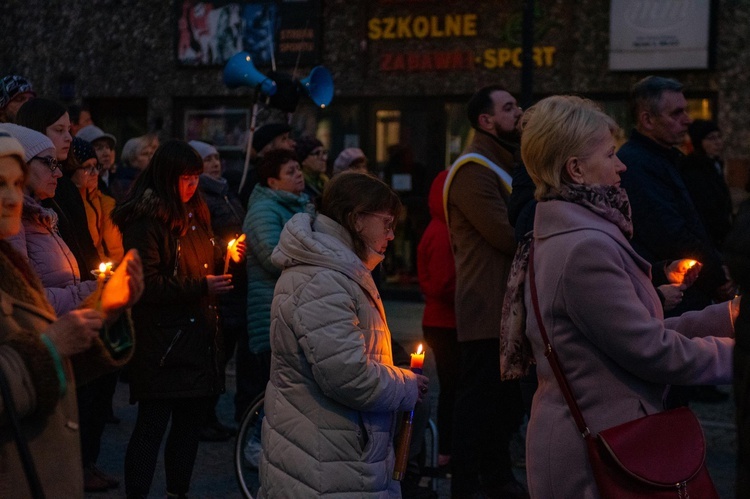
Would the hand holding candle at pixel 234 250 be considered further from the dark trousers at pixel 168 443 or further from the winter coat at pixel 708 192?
the winter coat at pixel 708 192

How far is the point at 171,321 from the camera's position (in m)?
5.69

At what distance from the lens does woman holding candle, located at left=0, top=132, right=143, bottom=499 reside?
2836mm

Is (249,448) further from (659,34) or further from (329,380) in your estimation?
(659,34)

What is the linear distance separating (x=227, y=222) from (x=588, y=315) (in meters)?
4.70

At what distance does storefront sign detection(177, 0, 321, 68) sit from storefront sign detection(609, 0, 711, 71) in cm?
424

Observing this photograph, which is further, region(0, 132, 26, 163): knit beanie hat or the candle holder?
the candle holder

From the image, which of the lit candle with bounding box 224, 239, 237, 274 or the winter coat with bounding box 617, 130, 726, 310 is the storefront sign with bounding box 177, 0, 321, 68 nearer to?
the lit candle with bounding box 224, 239, 237, 274

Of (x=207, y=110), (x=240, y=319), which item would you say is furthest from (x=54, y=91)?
(x=240, y=319)

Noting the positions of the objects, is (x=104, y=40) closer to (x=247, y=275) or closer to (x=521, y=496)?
(x=247, y=275)

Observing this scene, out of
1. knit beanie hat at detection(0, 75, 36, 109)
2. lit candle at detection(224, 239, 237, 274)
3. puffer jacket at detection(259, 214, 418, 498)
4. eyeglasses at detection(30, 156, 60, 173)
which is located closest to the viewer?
puffer jacket at detection(259, 214, 418, 498)

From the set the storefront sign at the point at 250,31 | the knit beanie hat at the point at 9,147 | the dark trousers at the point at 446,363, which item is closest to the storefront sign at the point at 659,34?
the storefront sign at the point at 250,31

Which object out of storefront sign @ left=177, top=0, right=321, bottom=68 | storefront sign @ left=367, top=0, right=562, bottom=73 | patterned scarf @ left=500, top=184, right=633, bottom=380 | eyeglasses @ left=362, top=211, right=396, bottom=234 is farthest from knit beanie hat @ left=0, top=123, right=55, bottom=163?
storefront sign @ left=177, top=0, right=321, bottom=68

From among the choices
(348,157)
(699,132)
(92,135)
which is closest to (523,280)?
(348,157)

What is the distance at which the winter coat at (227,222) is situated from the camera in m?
7.79
